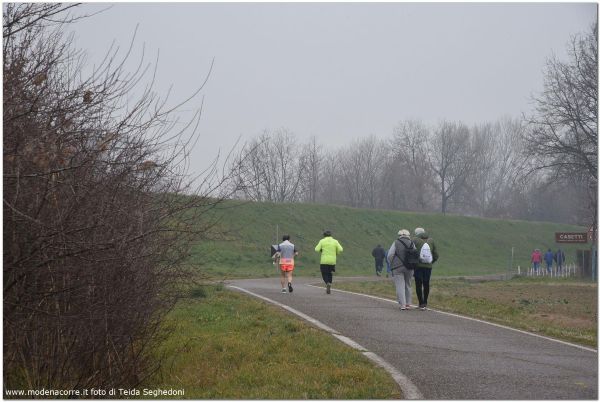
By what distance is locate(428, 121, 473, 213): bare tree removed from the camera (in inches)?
3777

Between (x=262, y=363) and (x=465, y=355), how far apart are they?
2.34 metres

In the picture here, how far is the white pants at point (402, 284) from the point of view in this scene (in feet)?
50.0

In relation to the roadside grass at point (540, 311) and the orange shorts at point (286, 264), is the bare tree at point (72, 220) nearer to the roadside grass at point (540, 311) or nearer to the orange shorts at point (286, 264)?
the roadside grass at point (540, 311)

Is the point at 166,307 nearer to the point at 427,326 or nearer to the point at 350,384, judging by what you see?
the point at 350,384

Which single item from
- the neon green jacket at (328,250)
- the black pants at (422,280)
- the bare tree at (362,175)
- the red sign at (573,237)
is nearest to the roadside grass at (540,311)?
the black pants at (422,280)

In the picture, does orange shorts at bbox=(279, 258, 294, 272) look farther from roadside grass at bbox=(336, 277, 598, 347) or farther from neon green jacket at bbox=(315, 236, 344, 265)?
roadside grass at bbox=(336, 277, 598, 347)

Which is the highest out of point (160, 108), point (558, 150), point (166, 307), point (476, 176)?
point (476, 176)

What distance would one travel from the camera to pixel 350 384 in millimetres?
7656

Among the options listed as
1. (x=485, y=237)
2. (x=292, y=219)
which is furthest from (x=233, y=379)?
(x=485, y=237)

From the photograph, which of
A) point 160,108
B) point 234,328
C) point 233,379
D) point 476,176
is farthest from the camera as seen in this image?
point 476,176

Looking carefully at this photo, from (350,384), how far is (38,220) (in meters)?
3.20

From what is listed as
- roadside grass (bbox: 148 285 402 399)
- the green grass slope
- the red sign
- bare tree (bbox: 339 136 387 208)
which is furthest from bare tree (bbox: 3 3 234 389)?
bare tree (bbox: 339 136 387 208)

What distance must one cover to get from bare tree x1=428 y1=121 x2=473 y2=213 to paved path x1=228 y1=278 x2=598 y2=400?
82.5 meters

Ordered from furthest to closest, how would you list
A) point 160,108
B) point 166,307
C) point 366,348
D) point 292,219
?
point 292,219 < point 366,348 < point 166,307 < point 160,108
